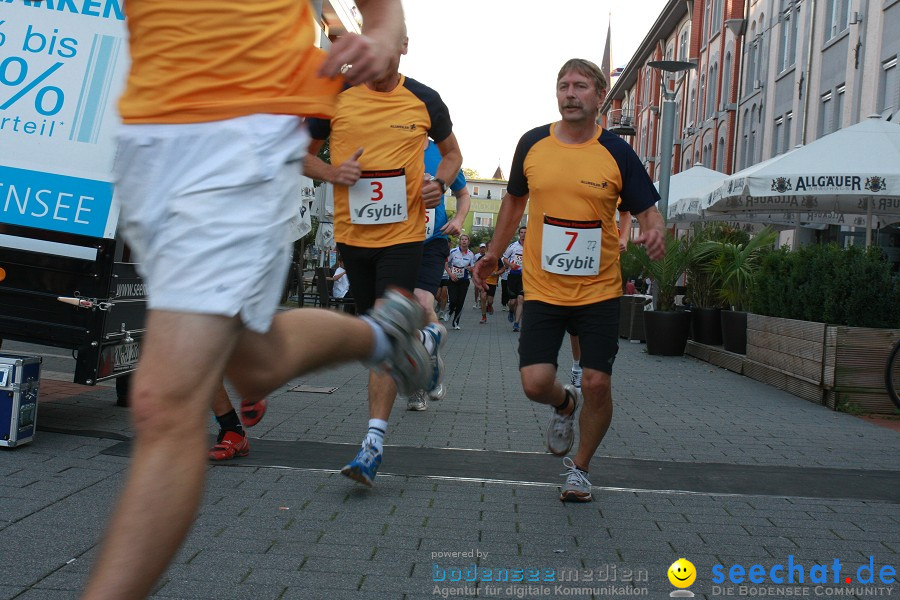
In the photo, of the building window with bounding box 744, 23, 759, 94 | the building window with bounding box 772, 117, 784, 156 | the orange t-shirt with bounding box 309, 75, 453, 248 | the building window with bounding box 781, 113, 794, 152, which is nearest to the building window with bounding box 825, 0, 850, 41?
the building window with bounding box 781, 113, 794, 152

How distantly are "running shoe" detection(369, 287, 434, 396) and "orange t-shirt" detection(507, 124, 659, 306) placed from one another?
2.13 m

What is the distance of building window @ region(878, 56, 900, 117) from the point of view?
2104cm

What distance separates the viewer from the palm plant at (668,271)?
609 inches

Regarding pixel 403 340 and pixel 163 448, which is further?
pixel 403 340

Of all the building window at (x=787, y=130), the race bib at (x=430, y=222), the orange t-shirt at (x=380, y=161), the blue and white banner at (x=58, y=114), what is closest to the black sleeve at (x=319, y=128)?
A: the orange t-shirt at (x=380, y=161)

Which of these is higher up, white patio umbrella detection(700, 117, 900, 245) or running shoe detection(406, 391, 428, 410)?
white patio umbrella detection(700, 117, 900, 245)

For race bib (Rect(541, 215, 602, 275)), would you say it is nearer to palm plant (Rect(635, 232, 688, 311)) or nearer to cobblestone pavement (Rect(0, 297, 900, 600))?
cobblestone pavement (Rect(0, 297, 900, 600))

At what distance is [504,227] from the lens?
5699 millimetres

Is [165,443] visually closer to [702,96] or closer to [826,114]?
[826,114]

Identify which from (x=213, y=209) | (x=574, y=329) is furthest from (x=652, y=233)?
(x=213, y=209)

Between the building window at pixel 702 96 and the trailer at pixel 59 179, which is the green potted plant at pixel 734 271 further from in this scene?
the building window at pixel 702 96

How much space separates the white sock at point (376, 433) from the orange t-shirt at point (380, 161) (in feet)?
3.19

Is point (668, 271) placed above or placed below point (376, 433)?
above

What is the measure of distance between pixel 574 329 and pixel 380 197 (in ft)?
4.00
